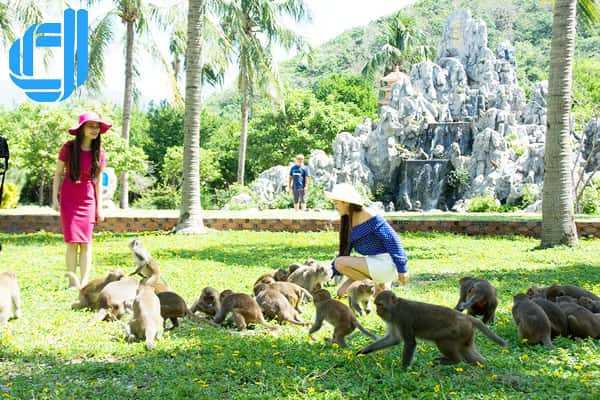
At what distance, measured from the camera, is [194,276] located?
1051 cm

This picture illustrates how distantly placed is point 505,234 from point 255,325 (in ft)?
38.0

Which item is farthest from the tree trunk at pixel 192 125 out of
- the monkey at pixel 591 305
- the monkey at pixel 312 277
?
the monkey at pixel 591 305

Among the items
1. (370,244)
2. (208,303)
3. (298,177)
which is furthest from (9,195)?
(370,244)

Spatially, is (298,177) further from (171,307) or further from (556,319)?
(556,319)

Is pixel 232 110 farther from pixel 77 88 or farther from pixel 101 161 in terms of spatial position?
pixel 101 161

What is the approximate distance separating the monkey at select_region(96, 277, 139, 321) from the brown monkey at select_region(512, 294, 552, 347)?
3577 millimetres

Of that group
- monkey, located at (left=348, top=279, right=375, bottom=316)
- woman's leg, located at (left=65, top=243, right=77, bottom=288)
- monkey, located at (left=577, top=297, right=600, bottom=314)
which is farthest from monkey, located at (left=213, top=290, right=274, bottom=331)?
monkey, located at (left=577, top=297, right=600, bottom=314)

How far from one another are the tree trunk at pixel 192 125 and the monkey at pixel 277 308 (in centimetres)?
976

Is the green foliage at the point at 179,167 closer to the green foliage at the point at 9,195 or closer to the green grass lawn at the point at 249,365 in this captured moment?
the green foliage at the point at 9,195

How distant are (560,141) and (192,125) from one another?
785 centimetres

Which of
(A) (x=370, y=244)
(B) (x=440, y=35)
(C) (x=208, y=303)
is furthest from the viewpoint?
(B) (x=440, y=35)

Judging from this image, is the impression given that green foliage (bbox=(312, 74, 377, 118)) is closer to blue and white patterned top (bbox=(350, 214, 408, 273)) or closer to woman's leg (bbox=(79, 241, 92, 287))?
woman's leg (bbox=(79, 241, 92, 287))

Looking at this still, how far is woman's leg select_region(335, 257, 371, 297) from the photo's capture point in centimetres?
785

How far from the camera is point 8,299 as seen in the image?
7.12 metres
